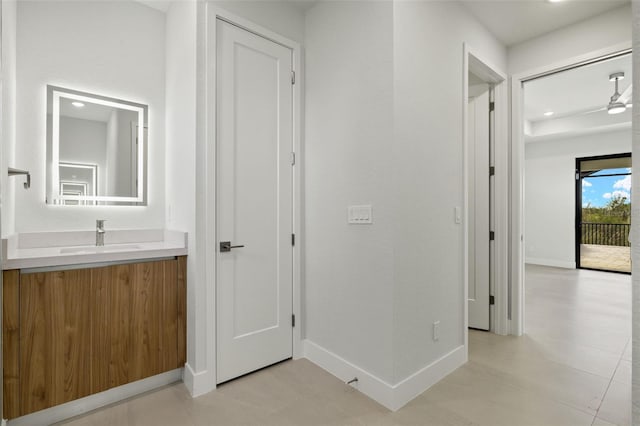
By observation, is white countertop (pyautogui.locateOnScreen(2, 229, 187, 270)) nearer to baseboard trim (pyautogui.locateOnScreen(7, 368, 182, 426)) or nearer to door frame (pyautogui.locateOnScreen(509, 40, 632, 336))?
baseboard trim (pyautogui.locateOnScreen(7, 368, 182, 426))

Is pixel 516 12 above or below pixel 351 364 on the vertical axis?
above

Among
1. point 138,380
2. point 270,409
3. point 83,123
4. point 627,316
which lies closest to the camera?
point 270,409

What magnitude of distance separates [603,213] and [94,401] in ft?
28.9

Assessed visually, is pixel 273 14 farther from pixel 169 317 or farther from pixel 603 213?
pixel 603 213

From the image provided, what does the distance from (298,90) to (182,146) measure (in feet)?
3.33

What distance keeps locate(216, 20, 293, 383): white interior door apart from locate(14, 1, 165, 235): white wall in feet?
2.81

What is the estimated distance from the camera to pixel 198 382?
1.99 m

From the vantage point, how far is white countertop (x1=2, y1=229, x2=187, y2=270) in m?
1.69

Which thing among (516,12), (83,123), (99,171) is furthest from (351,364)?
(516,12)

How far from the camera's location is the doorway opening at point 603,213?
20.5 ft

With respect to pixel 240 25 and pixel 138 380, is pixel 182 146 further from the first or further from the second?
pixel 138 380

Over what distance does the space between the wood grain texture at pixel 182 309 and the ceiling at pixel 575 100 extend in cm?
389

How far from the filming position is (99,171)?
7.92 ft

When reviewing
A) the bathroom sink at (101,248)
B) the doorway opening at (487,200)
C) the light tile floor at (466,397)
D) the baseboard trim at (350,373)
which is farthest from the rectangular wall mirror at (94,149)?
the doorway opening at (487,200)
